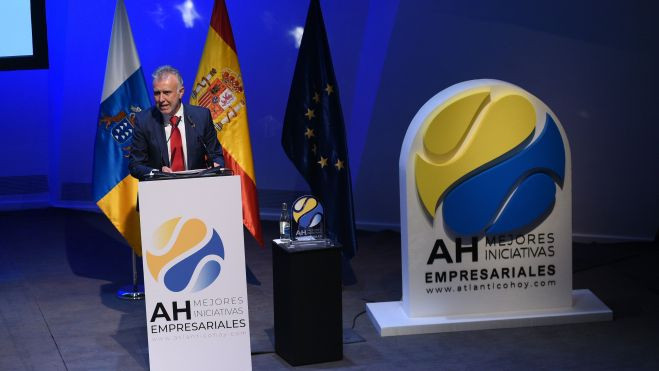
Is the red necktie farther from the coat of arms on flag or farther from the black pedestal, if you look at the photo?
the coat of arms on flag

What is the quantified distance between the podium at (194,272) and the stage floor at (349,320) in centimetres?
47

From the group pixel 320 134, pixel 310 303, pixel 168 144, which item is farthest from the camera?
pixel 320 134

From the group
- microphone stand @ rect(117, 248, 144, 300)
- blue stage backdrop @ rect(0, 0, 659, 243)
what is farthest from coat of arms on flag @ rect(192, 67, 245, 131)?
blue stage backdrop @ rect(0, 0, 659, 243)

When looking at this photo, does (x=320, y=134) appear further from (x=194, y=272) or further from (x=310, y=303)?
(x=194, y=272)

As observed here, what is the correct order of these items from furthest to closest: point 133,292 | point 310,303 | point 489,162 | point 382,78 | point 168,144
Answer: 1. point 382,78
2. point 133,292
3. point 489,162
4. point 168,144
5. point 310,303

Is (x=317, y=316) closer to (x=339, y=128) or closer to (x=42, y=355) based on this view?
(x=42, y=355)

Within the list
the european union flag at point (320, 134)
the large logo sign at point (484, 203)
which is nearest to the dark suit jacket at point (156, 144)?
the large logo sign at point (484, 203)

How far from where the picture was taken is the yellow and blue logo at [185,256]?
14.4 feet

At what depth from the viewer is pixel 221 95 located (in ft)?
22.2

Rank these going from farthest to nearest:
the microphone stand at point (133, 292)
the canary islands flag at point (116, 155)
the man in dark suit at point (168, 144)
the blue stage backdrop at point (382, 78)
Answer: the blue stage backdrop at point (382, 78), the canary islands flag at point (116, 155), the microphone stand at point (133, 292), the man in dark suit at point (168, 144)

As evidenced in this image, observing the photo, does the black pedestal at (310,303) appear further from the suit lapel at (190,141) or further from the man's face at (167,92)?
the man's face at (167,92)

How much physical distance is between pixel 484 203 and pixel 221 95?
2336 millimetres

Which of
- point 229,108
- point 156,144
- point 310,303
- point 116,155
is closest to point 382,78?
point 229,108

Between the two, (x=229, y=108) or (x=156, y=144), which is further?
(x=229, y=108)
